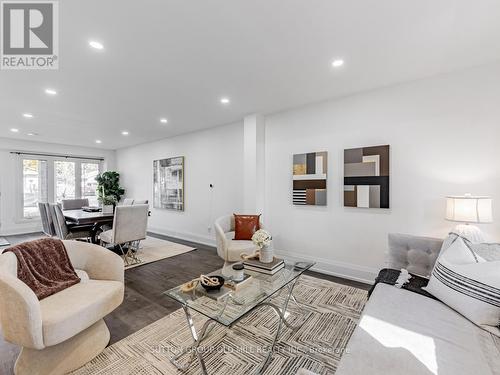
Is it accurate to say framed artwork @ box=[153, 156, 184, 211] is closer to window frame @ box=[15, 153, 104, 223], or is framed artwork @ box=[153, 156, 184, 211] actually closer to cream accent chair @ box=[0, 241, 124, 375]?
window frame @ box=[15, 153, 104, 223]

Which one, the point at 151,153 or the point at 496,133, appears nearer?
the point at 496,133

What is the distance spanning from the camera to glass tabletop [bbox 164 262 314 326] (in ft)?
5.02

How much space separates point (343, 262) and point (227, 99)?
302 centimetres

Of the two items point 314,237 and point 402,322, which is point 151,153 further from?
point 402,322

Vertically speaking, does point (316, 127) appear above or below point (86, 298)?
above

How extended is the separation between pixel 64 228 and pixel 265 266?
3.74 m

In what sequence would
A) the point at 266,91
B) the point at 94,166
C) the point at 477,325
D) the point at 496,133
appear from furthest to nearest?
the point at 94,166
the point at 266,91
the point at 496,133
the point at 477,325

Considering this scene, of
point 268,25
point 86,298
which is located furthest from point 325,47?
point 86,298

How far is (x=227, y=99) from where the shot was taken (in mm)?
3432

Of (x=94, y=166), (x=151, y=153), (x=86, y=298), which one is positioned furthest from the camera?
(x=94, y=166)

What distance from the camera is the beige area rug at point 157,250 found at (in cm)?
411

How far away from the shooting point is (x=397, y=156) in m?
2.92

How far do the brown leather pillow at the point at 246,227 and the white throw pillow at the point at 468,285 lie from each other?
222 centimetres

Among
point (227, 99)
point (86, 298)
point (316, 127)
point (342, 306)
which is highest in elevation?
point (227, 99)
